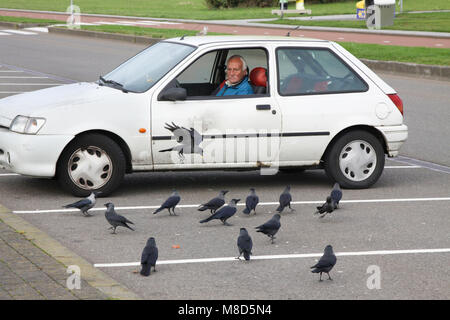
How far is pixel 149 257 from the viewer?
6285 millimetres

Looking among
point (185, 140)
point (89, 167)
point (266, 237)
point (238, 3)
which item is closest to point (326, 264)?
point (266, 237)

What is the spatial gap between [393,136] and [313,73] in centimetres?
110

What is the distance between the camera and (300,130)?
922 cm

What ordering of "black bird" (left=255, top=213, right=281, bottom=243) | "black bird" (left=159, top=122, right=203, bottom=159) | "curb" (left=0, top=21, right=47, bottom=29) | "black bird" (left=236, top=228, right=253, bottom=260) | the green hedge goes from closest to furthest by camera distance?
"black bird" (left=236, top=228, right=253, bottom=260) → "black bird" (left=255, top=213, right=281, bottom=243) → "black bird" (left=159, top=122, right=203, bottom=159) → "curb" (left=0, top=21, right=47, bottom=29) → the green hedge

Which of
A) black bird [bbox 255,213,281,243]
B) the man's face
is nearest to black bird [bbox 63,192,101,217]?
black bird [bbox 255,213,281,243]

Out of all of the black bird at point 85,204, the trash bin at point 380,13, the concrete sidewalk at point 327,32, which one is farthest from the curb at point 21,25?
the black bird at point 85,204

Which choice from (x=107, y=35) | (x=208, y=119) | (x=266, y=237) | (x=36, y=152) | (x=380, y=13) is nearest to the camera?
(x=266, y=237)

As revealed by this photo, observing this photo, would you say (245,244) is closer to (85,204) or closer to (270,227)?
(270,227)

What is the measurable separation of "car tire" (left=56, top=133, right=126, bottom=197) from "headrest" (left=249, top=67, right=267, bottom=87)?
66.5 inches

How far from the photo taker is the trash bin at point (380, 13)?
115 ft

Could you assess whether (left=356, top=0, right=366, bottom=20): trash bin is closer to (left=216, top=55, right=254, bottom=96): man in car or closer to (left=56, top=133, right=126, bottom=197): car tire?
(left=216, top=55, right=254, bottom=96): man in car

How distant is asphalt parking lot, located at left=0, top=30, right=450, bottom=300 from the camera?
6160mm
